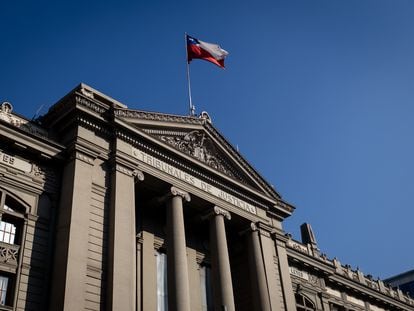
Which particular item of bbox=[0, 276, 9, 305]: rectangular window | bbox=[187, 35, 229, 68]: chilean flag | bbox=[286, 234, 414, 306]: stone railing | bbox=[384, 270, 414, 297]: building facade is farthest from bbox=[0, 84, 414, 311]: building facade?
bbox=[384, 270, 414, 297]: building facade

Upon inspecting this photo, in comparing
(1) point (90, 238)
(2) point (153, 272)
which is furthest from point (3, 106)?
→ (2) point (153, 272)

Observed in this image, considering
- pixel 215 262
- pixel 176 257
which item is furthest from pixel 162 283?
pixel 215 262

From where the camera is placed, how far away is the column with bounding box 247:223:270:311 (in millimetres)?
30391

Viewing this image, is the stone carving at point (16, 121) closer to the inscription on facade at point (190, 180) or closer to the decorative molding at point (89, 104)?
the decorative molding at point (89, 104)

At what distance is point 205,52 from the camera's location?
3669 cm

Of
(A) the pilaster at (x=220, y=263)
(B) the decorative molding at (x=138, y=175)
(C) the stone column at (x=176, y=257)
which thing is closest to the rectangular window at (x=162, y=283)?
(C) the stone column at (x=176, y=257)

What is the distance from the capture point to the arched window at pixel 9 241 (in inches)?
830

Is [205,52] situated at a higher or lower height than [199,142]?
higher

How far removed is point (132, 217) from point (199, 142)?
8.35 m

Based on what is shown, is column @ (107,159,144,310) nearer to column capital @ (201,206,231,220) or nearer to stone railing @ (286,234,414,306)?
column capital @ (201,206,231,220)

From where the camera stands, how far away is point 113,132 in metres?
27.2

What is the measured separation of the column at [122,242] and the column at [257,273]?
897 cm

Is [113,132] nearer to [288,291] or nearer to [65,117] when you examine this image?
[65,117]

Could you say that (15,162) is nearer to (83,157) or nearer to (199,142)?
(83,157)
